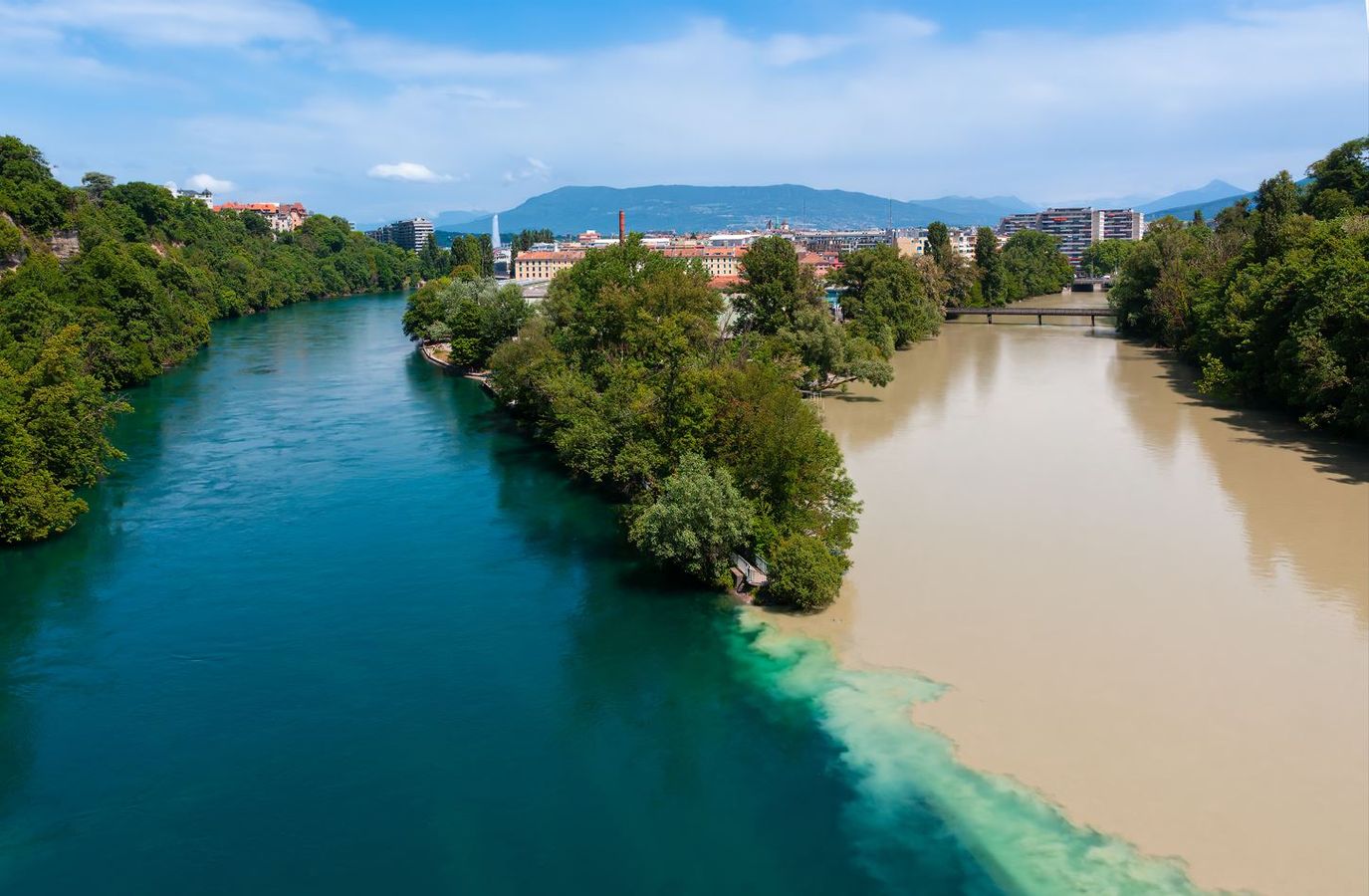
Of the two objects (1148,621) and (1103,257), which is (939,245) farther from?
(1148,621)

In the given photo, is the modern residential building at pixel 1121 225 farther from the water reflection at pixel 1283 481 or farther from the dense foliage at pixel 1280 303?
the water reflection at pixel 1283 481

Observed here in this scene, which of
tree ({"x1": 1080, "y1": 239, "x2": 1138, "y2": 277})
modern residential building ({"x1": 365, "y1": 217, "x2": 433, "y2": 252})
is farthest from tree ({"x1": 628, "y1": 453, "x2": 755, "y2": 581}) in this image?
modern residential building ({"x1": 365, "y1": 217, "x2": 433, "y2": 252})

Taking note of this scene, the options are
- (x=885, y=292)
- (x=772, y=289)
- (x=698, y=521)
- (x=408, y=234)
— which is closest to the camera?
(x=698, y=521)

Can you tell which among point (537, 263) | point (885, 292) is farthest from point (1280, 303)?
point (537, 263)

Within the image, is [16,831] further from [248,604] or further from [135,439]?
[135,439]

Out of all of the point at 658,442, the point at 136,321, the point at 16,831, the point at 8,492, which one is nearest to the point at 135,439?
the point at 8,492

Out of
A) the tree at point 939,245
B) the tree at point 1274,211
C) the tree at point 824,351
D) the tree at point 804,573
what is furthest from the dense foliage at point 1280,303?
the tree at point 804,573

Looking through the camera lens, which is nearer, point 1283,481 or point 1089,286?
point 1283,481

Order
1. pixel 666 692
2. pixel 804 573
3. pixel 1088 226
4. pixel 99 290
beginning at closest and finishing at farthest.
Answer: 1. pixel 666 692
2. pixel 804 573
3. pixel 99 290
4. pixel 1088 226

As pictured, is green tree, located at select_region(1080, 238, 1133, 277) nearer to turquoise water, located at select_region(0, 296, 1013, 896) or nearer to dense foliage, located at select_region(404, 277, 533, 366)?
dense foliage, located at select_region(404, 277, 533, 366)
